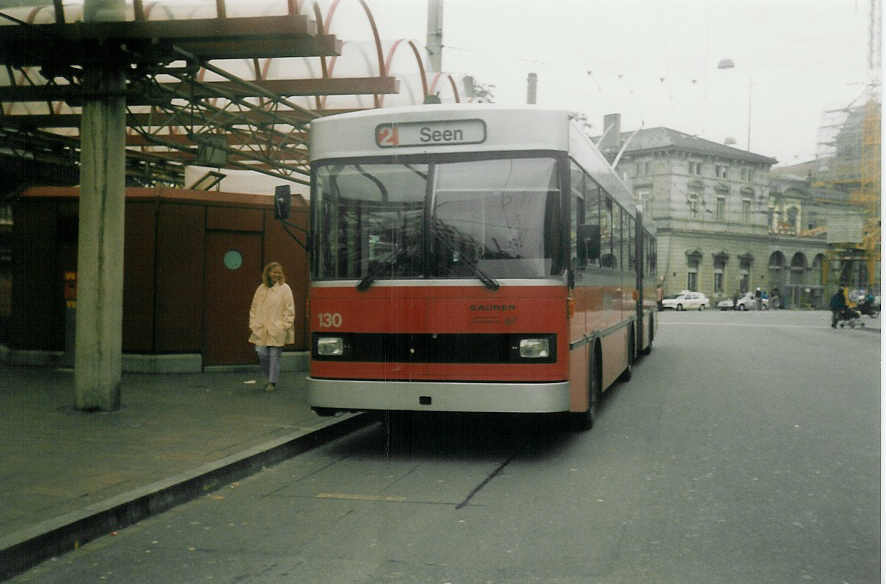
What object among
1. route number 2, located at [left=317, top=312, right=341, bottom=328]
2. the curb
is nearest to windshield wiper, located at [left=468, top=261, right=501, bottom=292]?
route number 2, located at [left=317, top=312, right=341, bottom=328]

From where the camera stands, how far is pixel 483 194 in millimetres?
7566

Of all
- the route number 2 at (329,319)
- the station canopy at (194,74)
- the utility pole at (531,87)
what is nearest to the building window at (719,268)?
the utility pole at (531,87)

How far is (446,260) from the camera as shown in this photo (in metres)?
7.60

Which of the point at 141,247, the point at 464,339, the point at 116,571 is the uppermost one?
the point at 141,247

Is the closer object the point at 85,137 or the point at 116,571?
the point at 116,571

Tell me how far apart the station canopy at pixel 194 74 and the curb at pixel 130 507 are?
4.26m

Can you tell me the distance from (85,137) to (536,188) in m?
4.94

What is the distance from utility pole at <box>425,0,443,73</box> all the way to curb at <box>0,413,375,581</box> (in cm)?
966

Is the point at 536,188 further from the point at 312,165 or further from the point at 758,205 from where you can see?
the point at 758,205

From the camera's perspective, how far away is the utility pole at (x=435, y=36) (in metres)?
16.3

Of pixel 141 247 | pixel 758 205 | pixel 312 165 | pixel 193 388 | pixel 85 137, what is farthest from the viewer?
pixel 758 205

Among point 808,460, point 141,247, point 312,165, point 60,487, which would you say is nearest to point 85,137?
point 312,165

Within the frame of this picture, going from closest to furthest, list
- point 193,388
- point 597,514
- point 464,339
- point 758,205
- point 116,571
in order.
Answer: point 116,571 → point 597,514 → point 464,339 → point 193,388 → point 758,205

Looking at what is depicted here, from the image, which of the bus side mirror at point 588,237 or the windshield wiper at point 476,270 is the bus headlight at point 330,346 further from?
the bus side mirror at point 588,237
